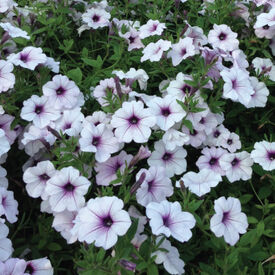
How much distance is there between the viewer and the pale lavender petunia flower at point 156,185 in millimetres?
1563

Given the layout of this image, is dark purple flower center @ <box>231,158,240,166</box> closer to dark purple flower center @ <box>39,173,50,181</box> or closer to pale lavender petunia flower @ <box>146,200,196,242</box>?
pale lavender petunia flower @ <box>146,200,196,242</box>

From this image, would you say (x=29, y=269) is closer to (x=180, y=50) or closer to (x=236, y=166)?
(x=236, y=166)

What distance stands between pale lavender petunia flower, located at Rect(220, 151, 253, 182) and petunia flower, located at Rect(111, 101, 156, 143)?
0.42 meters

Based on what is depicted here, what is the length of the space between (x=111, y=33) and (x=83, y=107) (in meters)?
0.59

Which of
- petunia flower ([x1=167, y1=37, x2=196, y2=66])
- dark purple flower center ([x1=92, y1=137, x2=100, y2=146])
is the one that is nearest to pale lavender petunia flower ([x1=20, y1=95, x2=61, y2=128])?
dark purple flower center ([x1=92, y1=137, x2=100, y2=146])

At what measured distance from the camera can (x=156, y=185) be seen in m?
1.61

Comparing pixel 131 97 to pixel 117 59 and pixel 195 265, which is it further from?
pixel 195 265

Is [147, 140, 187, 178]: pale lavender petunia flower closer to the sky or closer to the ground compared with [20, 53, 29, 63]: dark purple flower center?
closer to the ground

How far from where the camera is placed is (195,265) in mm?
1642

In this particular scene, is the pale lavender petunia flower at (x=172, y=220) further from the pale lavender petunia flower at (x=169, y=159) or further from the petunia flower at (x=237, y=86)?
the petunia flower at (x=237, y=86)

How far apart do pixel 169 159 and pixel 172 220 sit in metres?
0.49

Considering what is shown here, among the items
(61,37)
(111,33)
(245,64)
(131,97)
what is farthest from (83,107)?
(245,64)

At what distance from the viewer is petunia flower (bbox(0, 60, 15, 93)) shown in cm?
182

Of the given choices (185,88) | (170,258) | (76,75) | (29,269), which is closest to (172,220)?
(170,258)
